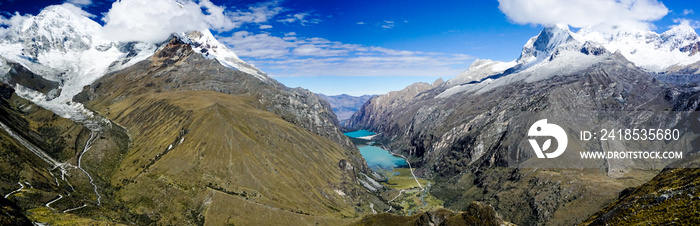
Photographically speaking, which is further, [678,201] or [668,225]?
[678,201]

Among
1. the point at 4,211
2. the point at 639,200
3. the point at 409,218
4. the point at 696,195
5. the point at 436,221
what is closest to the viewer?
the point at 696,195

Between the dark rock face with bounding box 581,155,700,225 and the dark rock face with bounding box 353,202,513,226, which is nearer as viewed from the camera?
the dark rock face with bounding box 581,155,700,225

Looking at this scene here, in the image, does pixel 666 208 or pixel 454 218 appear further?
pixel 454 218

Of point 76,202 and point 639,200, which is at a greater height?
point 639,200

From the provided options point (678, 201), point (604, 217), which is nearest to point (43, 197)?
point (604, 217)

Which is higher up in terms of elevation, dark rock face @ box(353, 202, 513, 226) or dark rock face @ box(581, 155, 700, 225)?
dark rock face @ box(581, 155, 700, 225)

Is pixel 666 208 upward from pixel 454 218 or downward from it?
upward

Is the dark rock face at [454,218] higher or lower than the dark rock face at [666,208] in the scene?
lower

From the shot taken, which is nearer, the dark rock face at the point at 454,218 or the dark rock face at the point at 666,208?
the dark rock face at the point at 666,208

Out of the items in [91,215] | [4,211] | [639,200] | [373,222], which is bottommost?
[91,215]

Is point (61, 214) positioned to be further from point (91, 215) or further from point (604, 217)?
point (604, 217)

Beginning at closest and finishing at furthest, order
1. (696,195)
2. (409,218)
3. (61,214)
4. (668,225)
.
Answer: (668,225)
(696,195)
(409,218)
(61,214)
